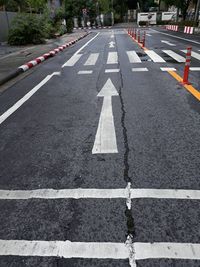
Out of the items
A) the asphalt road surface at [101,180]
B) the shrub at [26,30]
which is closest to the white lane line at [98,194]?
the asphalt road surface at [101,180]

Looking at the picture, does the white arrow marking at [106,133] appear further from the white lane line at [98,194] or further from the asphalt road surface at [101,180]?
the white lane line at [98,194]

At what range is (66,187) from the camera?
3.42m

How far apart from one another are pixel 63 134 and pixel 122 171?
1647 mm

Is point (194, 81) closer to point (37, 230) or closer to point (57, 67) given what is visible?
point (57, 67)

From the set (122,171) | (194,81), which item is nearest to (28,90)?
(194,81)

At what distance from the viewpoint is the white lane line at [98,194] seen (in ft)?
10.4

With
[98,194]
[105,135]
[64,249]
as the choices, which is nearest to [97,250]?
[64,249]

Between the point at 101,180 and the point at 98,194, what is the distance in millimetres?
290

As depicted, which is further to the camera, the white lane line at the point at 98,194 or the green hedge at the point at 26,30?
the green hedge at the point at 26,30

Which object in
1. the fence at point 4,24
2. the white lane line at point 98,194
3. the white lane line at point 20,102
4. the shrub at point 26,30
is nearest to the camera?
the white lane line at point 98,194

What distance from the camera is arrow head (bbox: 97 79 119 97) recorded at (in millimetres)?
7232

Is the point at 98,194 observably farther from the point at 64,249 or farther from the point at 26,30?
the point at 26,30

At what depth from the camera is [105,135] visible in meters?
4.77

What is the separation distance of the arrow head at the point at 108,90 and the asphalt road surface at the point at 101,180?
10cm
